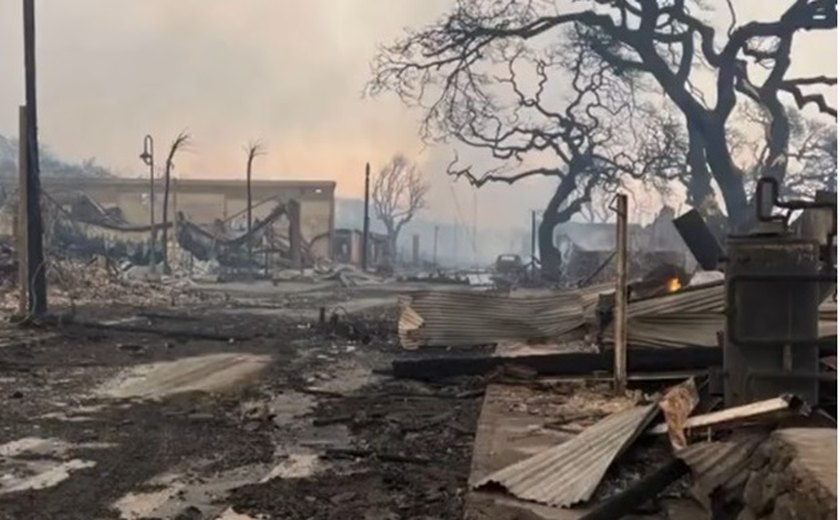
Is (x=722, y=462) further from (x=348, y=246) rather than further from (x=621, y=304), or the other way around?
(x=348, y=246)

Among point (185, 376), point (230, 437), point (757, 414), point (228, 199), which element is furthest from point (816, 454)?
point (228, 199)

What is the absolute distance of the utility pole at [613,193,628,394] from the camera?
7.45 meters

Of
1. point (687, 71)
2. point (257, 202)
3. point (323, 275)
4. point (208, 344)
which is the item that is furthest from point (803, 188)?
point (257, 202)

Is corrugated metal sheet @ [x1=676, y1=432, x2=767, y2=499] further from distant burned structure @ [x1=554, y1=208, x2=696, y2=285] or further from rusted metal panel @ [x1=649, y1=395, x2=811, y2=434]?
distant burned structure @ [x1=554, y1=208, x2=696, y2=285]

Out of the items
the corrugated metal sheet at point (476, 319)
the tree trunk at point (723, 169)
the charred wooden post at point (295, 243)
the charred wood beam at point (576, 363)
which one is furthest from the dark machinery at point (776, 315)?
the charred wooden post at point (295, 243)

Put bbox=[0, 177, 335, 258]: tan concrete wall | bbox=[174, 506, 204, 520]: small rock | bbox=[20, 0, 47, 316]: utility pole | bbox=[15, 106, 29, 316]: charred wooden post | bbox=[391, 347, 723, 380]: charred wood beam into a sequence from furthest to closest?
bbox=[0, 177, 335, 258]: tan concrete wall < bbox=[15, 106, 29, 316]: charred wooden post < bbox=[20, 0, 47, 316]: utility pole < bbox=[391, 347, 723, 380]: charred wood beam < bbox=[174, 506, 204, 520]: small rock

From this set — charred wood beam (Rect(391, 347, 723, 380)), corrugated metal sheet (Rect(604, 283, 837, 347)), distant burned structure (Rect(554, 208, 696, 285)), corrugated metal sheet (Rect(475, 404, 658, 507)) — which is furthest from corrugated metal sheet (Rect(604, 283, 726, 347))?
distant burned structure (Rect(554, 208, 696, 285))

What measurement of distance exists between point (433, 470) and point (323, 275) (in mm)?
33082

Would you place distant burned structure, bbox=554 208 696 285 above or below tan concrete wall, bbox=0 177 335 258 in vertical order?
below

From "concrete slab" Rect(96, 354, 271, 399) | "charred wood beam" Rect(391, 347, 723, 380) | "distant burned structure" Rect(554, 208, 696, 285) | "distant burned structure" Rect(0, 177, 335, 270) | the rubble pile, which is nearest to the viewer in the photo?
"charred wood beam" Rect(391, 347, 723, 380)

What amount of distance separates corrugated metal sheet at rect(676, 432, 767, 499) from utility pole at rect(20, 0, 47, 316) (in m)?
14.2

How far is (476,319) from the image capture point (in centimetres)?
1055

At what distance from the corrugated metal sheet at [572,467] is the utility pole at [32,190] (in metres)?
13.3

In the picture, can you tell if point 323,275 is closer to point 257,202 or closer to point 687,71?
point 257,202
